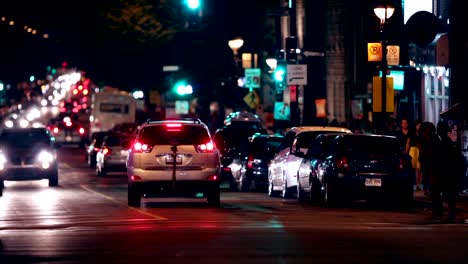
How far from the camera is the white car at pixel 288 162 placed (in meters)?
33.1

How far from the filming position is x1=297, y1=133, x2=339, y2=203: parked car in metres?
30.0

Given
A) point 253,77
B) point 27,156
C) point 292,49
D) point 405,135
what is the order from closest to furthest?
point 405,135 < point 27,156 < point 292,49 < point 253,77

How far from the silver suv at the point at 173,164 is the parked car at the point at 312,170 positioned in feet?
7.22

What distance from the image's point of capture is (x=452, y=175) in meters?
24.9

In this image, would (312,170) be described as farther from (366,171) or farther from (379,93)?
(379,93)

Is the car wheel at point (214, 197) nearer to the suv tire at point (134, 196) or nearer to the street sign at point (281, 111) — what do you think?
the suv tire at point (134, 196)

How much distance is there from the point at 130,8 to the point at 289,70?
24.8 metres

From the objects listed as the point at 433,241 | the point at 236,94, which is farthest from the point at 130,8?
the point at 433,241

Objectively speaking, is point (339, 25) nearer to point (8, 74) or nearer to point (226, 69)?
point (226, 69)

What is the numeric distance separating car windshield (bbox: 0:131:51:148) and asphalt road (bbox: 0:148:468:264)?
956 cm

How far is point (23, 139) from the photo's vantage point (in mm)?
41875

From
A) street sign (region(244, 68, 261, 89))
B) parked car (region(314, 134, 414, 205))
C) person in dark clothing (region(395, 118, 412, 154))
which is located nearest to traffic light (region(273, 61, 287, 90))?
street sign (region(244, 68, 261, 89))

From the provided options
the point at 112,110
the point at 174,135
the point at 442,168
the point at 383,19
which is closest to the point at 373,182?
the point at 442,168

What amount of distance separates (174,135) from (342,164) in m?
3.55
